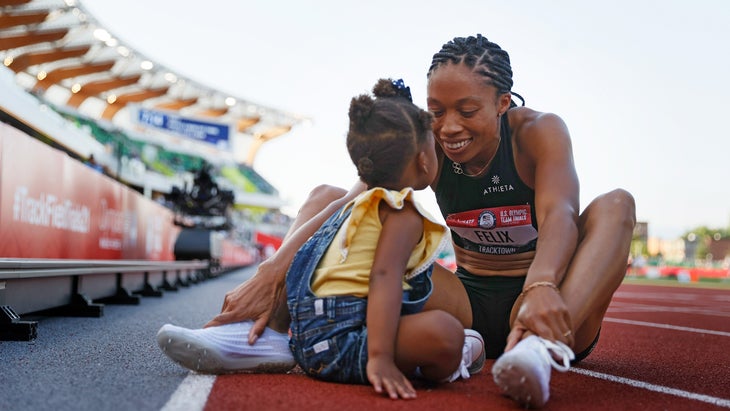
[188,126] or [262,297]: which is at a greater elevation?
[188,126]

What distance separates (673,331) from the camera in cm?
538

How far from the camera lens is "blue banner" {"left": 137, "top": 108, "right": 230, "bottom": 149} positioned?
1697 inches

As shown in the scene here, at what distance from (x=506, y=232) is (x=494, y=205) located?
0.14 m

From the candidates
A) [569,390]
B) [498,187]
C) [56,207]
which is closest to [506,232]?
[498,187]

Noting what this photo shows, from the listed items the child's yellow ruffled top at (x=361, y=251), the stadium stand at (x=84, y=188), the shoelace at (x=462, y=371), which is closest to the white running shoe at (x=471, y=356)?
the shoelace at (x=462, y=371)

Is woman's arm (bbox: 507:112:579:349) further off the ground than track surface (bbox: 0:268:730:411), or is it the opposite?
woman's arm (bbox: 507:112:579:349)

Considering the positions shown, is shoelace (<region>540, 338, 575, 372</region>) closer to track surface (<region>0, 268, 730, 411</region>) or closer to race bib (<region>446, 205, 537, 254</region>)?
track surface (<region>0, 268, 730, 411</region>)

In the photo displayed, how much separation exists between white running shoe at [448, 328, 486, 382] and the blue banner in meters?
42.7

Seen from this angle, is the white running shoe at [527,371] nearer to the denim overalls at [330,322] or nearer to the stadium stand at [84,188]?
the denim overalls at [330,322]

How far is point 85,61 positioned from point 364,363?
4082cm

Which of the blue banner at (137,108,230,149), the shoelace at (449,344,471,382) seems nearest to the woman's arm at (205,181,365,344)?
the shoelace at (449,344,471,382)

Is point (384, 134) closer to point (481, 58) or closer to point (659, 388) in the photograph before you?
point (481, 58)

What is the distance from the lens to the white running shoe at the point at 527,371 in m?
1.83

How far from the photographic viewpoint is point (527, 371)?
1.83 m
